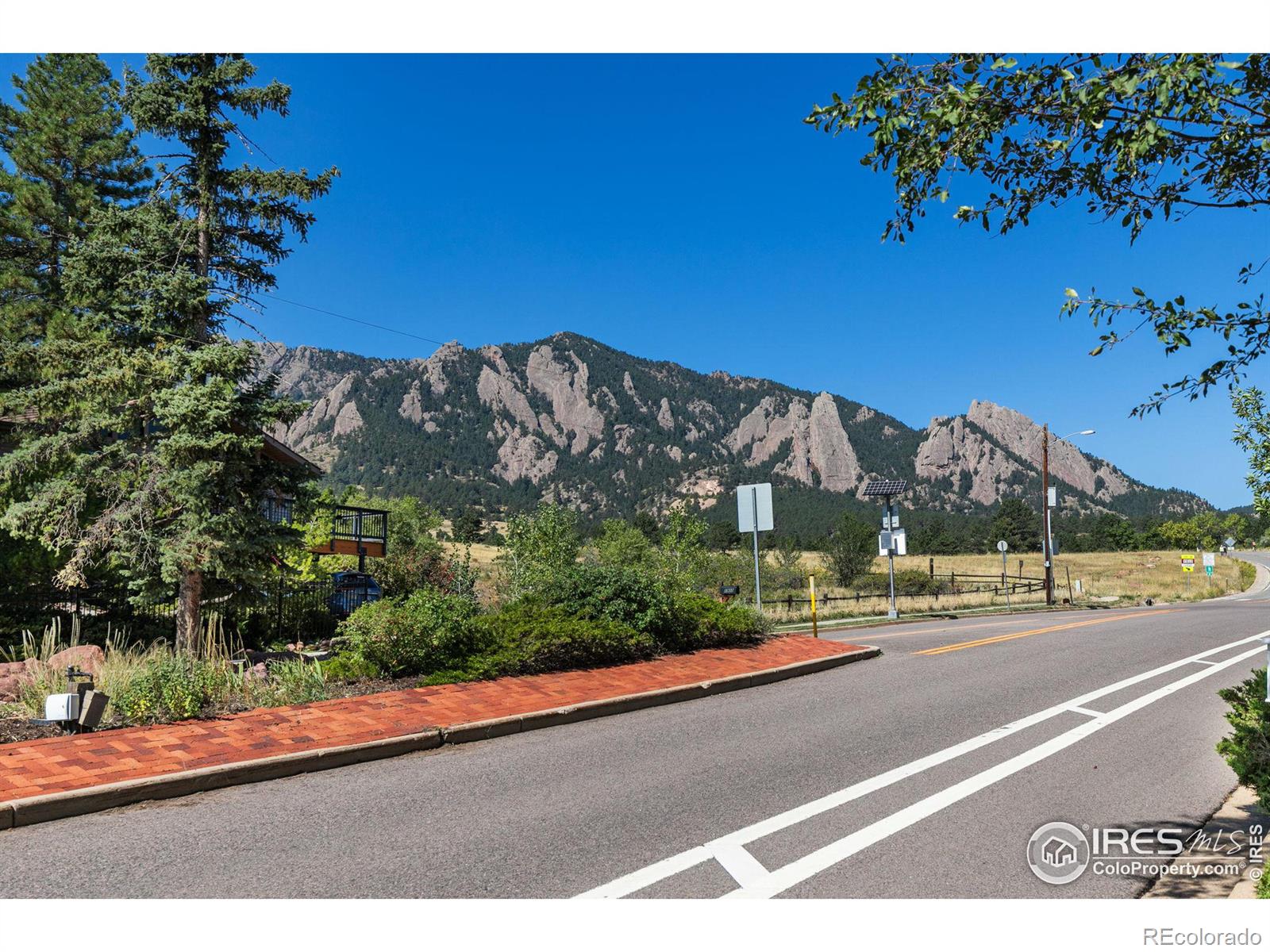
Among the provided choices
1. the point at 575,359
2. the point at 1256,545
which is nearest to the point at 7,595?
the point at 575,359

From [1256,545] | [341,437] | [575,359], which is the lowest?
[1256,545]

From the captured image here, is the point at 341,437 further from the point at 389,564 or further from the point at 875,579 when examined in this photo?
the point at 389,564

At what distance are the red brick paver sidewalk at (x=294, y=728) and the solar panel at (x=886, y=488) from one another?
711 inches

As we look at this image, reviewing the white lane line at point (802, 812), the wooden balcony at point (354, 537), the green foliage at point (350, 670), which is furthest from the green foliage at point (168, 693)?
the wooden balcony at point (354, 537)

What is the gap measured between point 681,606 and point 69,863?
962cm

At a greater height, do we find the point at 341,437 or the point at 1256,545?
the point at 341,437

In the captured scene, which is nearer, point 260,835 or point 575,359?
point 260,835

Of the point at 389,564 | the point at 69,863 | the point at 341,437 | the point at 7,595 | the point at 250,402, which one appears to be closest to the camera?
the point at 69,863

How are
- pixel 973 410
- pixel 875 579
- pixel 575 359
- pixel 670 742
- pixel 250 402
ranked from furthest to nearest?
pixel 973 410, pixel 575 359, pixel 875 579, pixel 250 402, pixel 670 742

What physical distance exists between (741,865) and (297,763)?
13.4 ft

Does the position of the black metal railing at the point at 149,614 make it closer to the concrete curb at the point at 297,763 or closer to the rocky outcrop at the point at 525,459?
the concrete curb at the point at 297,763

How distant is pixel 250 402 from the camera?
1272 cm

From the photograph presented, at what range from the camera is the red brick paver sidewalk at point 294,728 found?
6.33 metres

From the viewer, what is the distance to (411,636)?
32.7ft
